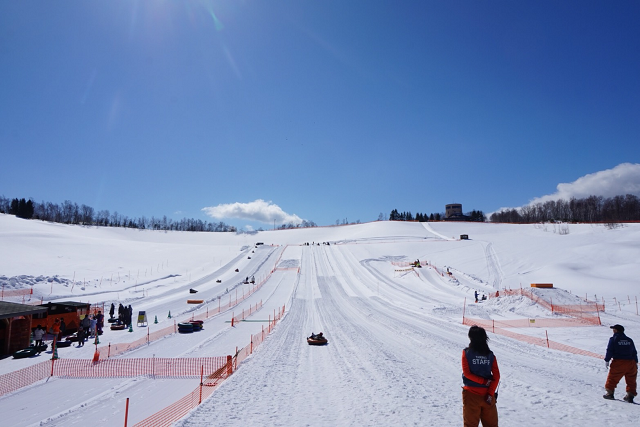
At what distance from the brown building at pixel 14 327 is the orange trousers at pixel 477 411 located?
2011 centimetres

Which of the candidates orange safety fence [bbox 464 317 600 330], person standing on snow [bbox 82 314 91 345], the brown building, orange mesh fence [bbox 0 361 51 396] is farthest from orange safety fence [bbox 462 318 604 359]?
the brown building

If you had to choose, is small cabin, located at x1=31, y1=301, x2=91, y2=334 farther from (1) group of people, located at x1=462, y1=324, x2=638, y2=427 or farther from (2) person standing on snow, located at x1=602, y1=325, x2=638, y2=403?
(2) person standing on snow, located at x1=602, y1=325, x2=638, y2=403

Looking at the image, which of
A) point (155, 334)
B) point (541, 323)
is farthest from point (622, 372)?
point (155, 334)

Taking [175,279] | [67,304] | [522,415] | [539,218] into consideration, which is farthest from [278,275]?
[539,218]

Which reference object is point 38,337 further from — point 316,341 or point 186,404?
point 316,341

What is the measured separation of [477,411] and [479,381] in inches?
21.7

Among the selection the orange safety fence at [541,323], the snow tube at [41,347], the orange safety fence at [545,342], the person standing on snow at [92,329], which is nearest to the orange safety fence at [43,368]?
the snow tube at [41,347]

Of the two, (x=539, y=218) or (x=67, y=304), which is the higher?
(x=539, y=218)

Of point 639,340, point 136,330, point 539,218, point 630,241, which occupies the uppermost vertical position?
point 539,218

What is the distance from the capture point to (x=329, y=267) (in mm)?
58781

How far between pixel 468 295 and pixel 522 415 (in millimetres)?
30947

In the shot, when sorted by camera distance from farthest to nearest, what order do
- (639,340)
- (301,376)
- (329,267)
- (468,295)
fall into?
(329,267) → (468,295) → (639,340) → (301,376)

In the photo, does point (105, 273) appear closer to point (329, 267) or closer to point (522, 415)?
point (329, 267)

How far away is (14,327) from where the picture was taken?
57.7 feet
